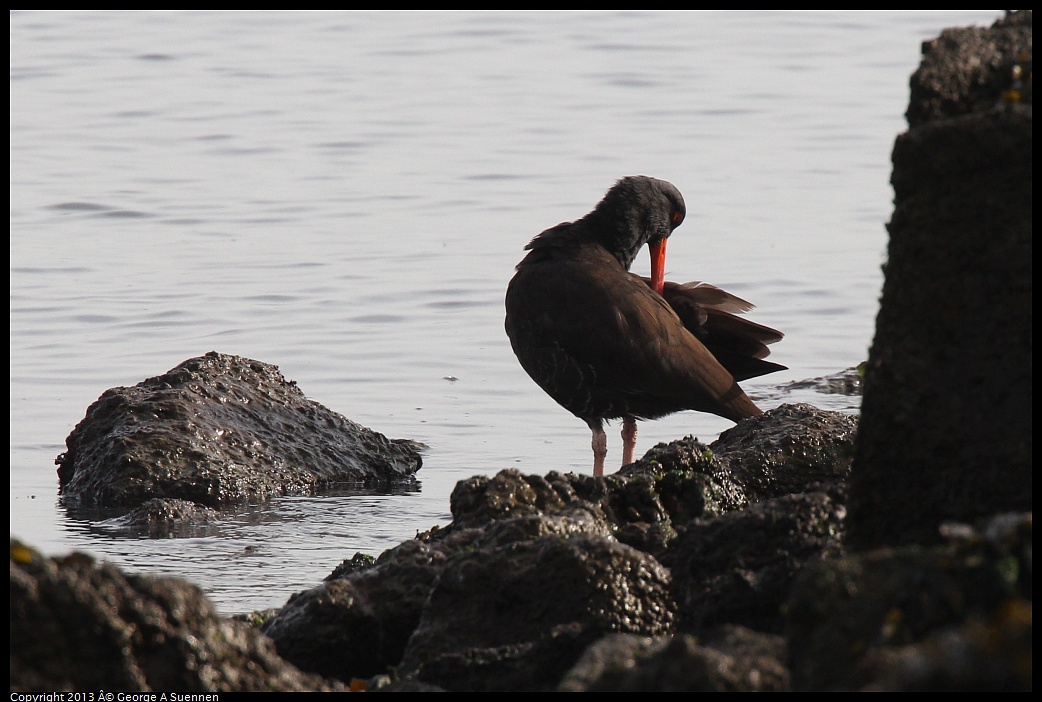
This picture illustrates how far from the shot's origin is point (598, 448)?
303 inches

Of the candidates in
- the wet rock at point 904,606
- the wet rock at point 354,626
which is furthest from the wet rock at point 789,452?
the wet rock at point 904,606

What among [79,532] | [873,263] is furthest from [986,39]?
[873,263]

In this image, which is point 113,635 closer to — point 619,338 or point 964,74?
point 964,74

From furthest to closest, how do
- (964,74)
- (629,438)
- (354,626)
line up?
1. (629,438)
2. (354,626)
3. (964,74)

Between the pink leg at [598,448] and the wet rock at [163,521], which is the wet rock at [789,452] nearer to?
the pink leg at [598,448]

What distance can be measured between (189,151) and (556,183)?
15.5 feet

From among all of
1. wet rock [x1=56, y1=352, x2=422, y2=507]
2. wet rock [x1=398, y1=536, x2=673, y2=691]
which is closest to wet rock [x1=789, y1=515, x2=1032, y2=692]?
wet rock [x1=398, y1=536, x2=673, y2=691]

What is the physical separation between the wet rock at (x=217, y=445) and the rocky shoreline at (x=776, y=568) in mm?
2312

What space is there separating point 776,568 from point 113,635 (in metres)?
1.70

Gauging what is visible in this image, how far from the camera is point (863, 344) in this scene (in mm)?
11234

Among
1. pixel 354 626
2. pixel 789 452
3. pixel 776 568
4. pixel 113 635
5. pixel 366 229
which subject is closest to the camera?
pixel 113 635

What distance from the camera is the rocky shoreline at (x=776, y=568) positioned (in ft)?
8.28

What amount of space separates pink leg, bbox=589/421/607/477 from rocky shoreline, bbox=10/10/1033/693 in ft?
8.49

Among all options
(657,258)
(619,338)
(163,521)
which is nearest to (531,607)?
(163,521)
